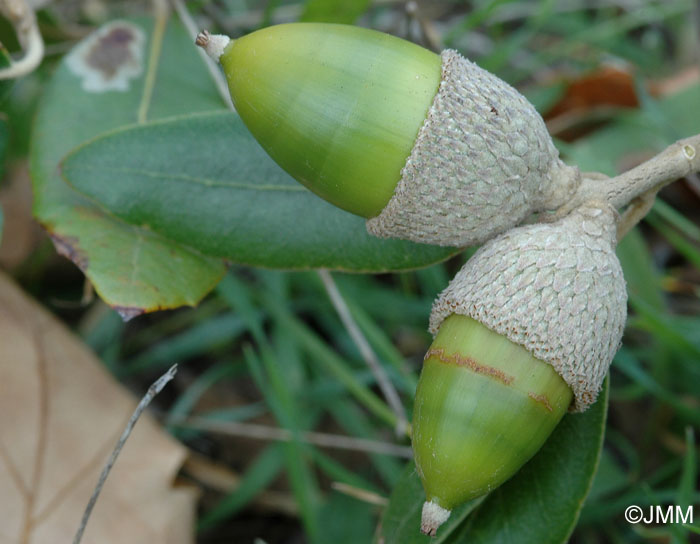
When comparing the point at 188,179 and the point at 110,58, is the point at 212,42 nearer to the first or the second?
the point at 188,179

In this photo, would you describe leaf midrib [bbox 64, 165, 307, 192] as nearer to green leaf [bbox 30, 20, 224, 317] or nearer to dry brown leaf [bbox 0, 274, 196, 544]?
green leaf [bbox 30, 20, 224, 317]

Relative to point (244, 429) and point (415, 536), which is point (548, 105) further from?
point (415, 536)

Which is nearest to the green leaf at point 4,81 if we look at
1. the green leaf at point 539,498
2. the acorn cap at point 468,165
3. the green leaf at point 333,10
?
the green leaf at point 333,10

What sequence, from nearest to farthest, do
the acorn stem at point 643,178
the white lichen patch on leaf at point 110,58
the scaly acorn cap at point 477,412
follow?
the scaly acorn cap at point 477,412 < the acorn stem at point 643,178 < the white lichen patch on leaf at point 110,58
